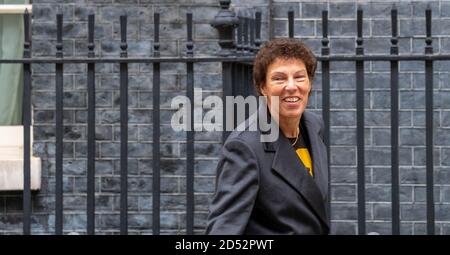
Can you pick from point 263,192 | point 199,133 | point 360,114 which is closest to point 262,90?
point 263,192

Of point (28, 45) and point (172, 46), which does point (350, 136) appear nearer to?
point (172, 46)

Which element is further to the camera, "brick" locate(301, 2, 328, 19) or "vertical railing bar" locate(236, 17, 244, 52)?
"brick" locate(301, 2, 328, 19)

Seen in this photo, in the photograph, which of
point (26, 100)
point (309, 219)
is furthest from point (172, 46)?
point (309, 219)

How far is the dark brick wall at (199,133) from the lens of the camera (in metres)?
8.98

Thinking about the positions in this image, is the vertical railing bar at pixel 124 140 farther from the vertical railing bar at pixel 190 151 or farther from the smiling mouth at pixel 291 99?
the smiling mouth at pixel 291 99

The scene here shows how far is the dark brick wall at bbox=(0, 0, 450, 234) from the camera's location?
8.98 metres

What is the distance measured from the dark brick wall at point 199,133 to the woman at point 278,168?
347 cm

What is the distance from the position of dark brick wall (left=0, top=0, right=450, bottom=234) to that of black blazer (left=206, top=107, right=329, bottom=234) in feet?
11.9

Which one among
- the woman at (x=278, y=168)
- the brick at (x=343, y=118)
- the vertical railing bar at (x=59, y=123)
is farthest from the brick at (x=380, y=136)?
the woman at (x=278, y=168)

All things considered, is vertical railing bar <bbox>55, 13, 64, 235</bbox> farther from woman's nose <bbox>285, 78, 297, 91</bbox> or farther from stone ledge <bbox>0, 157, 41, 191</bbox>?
stone ledge <bbox>0, 157, 41, 191</bbox>

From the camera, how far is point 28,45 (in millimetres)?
6832

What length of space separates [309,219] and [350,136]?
3820 millimetres

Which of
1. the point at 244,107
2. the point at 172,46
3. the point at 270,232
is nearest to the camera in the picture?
the point at 270,232

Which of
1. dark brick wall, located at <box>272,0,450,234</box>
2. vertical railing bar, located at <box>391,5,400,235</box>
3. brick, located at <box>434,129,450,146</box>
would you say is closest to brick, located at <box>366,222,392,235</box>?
dark brick wall, located at <box>272,0,450,234</box>
